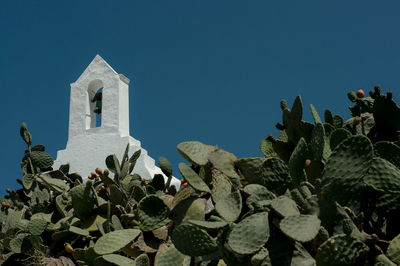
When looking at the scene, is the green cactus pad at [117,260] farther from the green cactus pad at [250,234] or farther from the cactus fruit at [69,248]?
the green cactus pad at [250,234]

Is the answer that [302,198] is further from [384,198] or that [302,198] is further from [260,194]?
[384,198]

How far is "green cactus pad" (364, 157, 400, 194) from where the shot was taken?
1431 mm

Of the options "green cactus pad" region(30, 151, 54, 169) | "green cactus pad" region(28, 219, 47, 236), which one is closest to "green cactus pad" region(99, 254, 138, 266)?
"green cactus pad" region(28, 219, 47, 236)

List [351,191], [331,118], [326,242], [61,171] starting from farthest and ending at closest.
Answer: [61,171] < [331,118] < [351,191] < [326,242]

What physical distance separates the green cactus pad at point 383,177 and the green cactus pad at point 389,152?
120mm

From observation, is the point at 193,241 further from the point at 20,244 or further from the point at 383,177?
the point at 20,244

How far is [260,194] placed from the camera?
154 centimetres

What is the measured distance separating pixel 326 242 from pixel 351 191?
0.63 feet

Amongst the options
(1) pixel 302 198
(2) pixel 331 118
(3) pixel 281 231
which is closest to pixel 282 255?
(3) pixel 281 231

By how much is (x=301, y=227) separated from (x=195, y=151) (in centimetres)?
57

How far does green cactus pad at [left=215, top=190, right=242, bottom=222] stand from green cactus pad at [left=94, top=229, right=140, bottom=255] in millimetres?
461

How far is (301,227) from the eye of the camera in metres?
1.31

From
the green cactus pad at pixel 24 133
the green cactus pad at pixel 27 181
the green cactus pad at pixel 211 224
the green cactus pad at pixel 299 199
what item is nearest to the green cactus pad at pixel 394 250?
the green cactus pad at pixel 299 199

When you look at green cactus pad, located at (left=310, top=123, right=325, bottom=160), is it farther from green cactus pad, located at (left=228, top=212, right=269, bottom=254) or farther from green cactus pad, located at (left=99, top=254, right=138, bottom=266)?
green cactus pad, located at (left=99, top=254, right=138, bottom=266)
